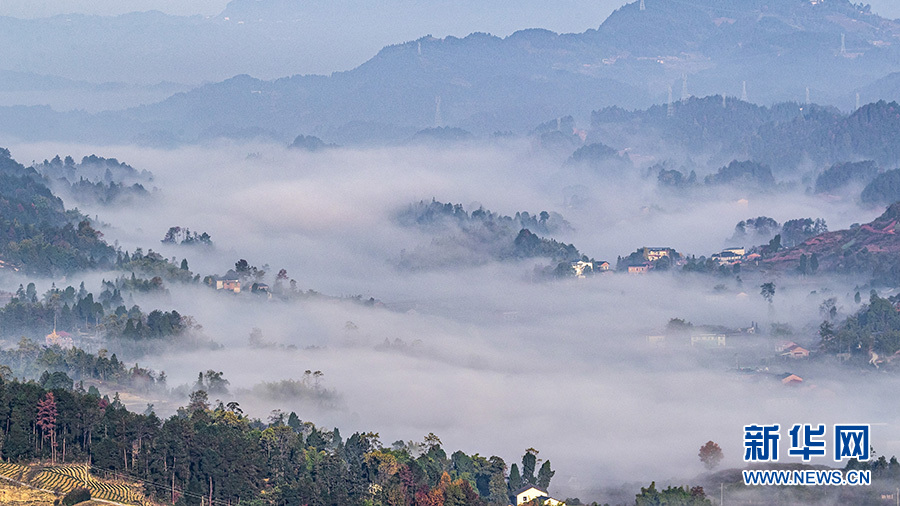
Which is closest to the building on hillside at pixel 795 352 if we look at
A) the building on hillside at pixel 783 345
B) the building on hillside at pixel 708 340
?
the building on hillside at pixel 783 345

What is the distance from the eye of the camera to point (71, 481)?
79.7 metres

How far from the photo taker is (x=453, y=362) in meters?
149

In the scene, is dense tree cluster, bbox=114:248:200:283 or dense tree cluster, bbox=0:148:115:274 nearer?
dense tree cluster, bbox=114:248:200:283

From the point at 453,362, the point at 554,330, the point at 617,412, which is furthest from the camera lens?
the point at 554,330

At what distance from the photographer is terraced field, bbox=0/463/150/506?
7831cm

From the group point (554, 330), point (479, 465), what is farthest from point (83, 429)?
point (554, 330)

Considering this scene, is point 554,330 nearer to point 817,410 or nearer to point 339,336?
point 339,336

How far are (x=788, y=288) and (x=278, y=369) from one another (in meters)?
78.0

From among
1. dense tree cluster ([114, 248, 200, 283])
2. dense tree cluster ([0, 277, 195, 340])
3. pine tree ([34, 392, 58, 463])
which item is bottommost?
pine tree ([34, 392, 58, 463])

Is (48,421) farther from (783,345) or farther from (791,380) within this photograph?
(783,345)

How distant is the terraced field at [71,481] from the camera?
257 feet

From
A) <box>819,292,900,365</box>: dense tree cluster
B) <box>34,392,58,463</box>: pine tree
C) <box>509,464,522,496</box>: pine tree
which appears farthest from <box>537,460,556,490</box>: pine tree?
<box>819,292,900,365</box>: dense tree cluster

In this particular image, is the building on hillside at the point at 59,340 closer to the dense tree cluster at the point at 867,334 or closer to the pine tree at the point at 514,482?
the pine tree at the point at 514,482

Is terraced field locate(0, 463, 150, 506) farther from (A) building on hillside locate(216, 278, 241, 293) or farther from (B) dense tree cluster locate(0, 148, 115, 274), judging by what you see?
(B) dense tree cluster locate(0, 148, 115, 274)
